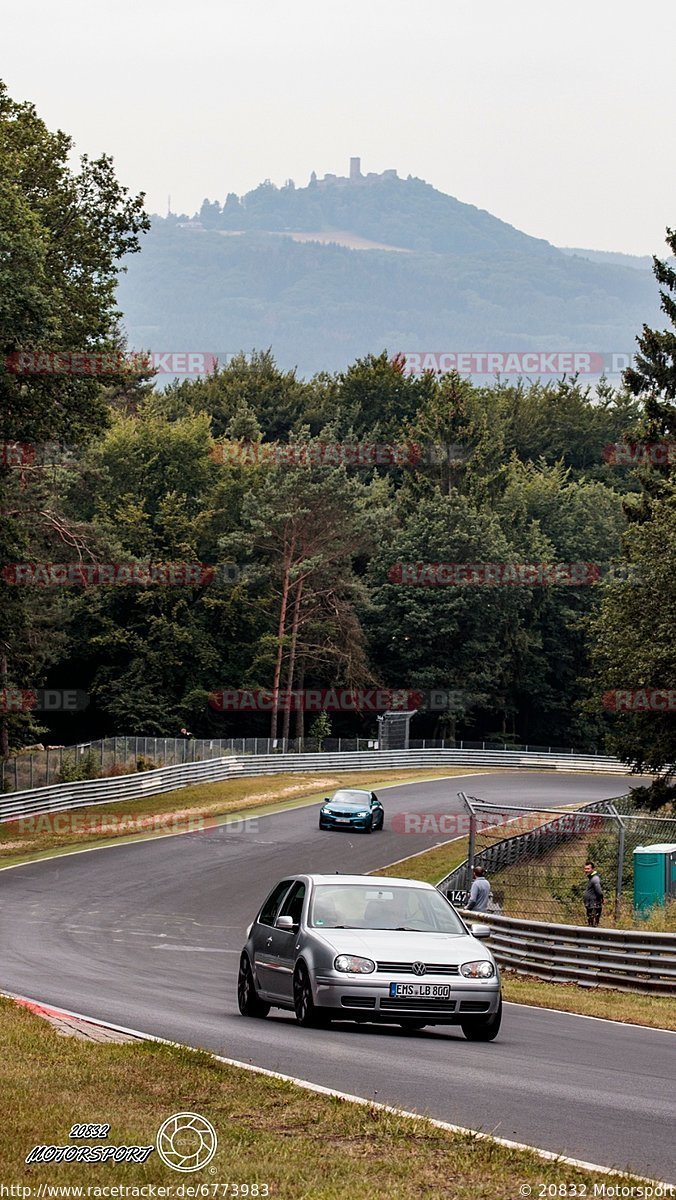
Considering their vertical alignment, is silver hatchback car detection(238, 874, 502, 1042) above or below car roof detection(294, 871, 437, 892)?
below

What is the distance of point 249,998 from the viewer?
47.9 ft

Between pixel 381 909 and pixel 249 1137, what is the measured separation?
20.7 ft

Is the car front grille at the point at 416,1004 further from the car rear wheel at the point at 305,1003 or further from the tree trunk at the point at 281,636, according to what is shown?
the tree trunk at the point at 281,636

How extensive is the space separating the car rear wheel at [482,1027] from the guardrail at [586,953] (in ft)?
19.9

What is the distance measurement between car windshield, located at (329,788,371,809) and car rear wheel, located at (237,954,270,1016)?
32.0 m

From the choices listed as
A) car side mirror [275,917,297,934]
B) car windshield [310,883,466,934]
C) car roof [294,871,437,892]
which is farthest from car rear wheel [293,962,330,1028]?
car roof [294,871,437,892]

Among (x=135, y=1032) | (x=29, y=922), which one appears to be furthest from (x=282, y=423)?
(x=135, y=1032)

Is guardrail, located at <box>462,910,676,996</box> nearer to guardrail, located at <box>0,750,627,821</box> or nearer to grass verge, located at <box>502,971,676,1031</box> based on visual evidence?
grass verge, located at <box>502,971,676,1031</box>

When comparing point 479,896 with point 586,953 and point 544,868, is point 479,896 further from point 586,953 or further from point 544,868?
point 586,953

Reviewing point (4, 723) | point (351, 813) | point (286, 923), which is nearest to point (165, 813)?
point (4, 723)

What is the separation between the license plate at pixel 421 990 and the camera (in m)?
12.7

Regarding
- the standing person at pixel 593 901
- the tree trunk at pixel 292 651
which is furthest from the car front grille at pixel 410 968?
the tree trunk at pixel 292 651

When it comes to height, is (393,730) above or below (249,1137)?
below

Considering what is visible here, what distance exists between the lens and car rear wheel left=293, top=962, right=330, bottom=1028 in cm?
1310
